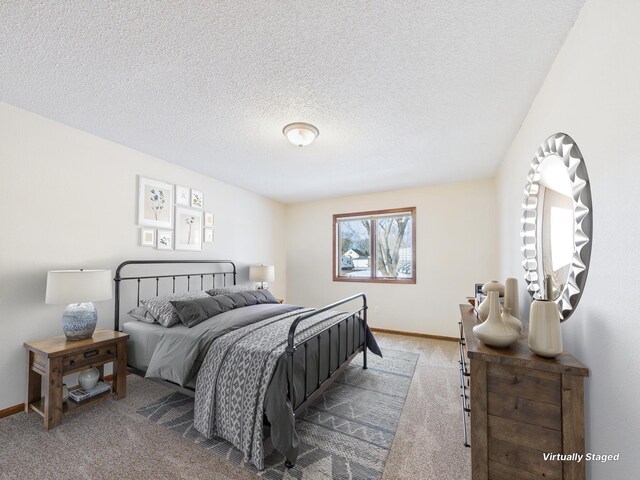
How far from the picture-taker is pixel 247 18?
4.63 ft

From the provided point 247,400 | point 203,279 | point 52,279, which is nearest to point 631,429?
point 247,400

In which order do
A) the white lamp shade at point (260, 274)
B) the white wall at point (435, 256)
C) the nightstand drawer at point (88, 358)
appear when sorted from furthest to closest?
the white lamp shade at point (260, 274), the white wall at point (435, 256), the nightstand drawer at point (88, 358)

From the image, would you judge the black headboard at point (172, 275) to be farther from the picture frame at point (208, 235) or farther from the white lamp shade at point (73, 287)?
the white lamp shade at point (73, 287)

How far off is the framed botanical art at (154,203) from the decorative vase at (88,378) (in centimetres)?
155

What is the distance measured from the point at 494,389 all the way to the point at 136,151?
387 centimetres

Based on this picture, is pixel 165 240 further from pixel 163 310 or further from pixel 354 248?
pixel 354 248

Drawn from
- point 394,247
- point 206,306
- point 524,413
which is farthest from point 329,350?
point 394,247

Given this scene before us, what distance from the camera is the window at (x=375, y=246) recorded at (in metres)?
4.73

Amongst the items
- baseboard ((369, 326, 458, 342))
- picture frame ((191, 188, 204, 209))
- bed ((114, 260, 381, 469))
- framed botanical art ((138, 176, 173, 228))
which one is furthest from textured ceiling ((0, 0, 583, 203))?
baseboard ((369, 326, 458, 342))

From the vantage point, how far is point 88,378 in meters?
2.37

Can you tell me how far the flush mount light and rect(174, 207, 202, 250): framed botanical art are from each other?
1961mm

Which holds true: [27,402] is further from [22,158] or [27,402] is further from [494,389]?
[494,389]

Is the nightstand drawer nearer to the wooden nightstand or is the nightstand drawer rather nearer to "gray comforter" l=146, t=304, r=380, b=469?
the wooden nightstand

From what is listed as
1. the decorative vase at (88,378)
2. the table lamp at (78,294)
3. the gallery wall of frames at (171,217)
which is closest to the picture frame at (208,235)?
the gallery wall of frames at (171,217)
